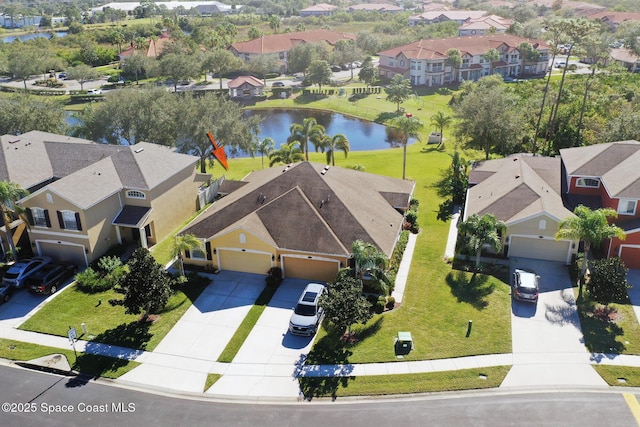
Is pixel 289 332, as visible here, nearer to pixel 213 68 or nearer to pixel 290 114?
pixel 290 114

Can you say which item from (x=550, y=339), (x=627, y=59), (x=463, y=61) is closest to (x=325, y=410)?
(x=550, y=339)

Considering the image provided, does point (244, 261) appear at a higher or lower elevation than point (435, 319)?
higher

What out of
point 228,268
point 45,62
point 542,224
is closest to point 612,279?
point 542,224

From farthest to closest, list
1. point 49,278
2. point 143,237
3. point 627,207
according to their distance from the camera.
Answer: point 143,237, point 627,207, point 49,278

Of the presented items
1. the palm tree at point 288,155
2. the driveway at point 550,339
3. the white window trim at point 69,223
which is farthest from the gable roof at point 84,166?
the driveway at point 550,339

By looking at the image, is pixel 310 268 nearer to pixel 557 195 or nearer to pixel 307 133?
pixel 557 195

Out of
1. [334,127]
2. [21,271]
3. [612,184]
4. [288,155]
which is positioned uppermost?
[612,184]

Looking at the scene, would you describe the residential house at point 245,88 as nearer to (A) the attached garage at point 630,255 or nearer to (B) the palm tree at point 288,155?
(B) the palm tree at point 288,155
